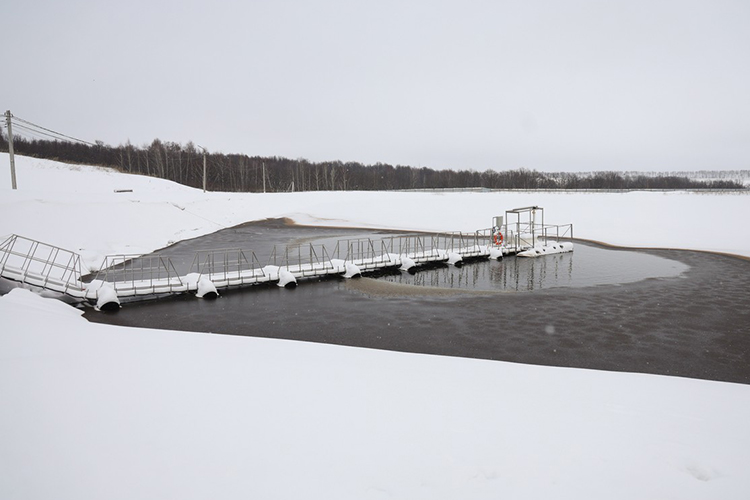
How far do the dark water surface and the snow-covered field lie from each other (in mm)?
2097

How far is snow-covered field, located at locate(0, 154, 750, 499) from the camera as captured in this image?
3.59 meters

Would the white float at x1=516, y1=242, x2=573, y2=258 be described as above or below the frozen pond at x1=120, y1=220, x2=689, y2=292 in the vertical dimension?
above

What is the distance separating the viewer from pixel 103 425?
4160 mm

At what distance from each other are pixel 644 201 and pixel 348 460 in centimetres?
5368

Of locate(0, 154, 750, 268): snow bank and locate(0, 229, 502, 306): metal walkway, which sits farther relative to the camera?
locate(0, 154, 750, 268): snow bank

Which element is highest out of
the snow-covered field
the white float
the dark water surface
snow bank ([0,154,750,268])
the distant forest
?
the distant forest

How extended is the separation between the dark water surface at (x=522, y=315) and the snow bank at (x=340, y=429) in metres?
2.50

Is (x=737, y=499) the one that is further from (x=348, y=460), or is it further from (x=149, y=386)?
(x=149, y=386)

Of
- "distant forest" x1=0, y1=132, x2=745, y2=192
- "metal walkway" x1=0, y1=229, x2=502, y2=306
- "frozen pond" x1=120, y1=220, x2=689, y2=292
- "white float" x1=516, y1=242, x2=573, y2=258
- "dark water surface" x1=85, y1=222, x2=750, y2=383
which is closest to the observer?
"dark water surface" x1=85, y1=222, x2=750, y2=383

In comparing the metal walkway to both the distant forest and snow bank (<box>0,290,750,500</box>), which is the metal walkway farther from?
the distant forest

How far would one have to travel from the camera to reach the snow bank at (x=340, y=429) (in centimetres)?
357

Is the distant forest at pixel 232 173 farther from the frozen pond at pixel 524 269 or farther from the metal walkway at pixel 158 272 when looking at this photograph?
the metal walkway at pixel 158 272

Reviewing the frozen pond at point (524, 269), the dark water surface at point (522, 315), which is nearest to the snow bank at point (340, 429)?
the dark water surface at point (522, 315)

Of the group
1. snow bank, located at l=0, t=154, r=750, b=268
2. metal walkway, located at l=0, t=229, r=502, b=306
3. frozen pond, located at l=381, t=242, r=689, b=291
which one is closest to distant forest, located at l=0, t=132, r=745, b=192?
snow bank, located at l=0, t=154, r=750, b=268
